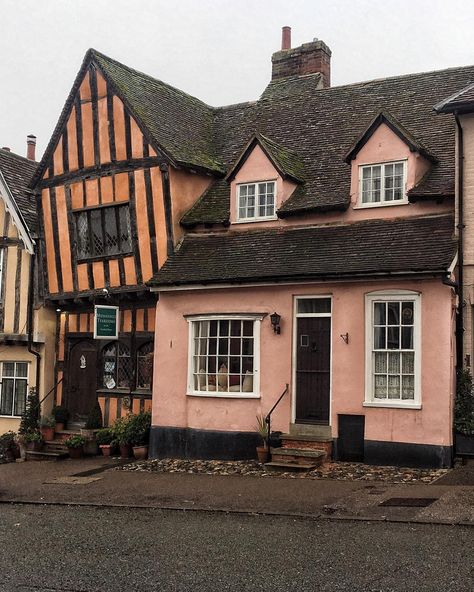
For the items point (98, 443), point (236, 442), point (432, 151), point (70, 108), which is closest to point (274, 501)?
point (236, 442)

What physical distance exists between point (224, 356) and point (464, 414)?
5031mm

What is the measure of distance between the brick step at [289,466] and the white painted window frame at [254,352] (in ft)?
5.51

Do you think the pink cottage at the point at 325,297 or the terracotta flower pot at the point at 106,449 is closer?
the pink cottage at the point at 325,297

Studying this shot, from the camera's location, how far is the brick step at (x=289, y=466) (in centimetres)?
1371

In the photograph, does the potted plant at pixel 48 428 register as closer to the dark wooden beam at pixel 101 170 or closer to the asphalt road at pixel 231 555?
the dark wooden beam at pixel 101 170

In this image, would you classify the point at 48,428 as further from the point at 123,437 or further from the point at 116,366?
the point at 123,437

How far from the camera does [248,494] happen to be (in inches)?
465

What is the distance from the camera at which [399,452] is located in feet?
44.9

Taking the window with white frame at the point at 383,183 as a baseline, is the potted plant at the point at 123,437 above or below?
below

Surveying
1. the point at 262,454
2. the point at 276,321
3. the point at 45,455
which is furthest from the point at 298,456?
the point at 45,455

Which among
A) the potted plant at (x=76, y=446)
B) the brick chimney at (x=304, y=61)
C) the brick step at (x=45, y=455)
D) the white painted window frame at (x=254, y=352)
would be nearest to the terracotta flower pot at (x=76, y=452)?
the potted plant at (x=76, y=446)

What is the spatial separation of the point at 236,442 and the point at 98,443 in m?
3.91

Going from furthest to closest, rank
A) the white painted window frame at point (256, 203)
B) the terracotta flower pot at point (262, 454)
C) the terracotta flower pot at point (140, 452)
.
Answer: the white painted window frame at point (256, 203) → the terracotta flower pot at point (140, 452) → the terracotta flower pot at point (262, 454)

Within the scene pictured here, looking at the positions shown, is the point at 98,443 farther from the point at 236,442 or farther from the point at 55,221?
the point at 55,221
